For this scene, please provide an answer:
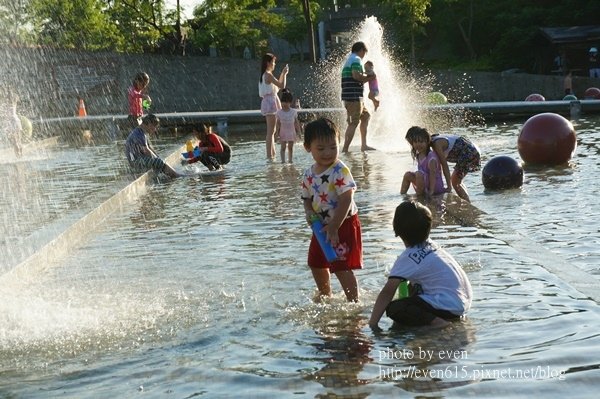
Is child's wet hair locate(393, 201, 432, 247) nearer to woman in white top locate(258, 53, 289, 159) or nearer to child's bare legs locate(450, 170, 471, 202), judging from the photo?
child's bare legs locate(450, 170, 471, 202)

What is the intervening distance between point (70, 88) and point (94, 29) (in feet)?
24.1

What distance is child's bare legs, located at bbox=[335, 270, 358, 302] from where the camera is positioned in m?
6.08

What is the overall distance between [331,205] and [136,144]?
29.4 feet

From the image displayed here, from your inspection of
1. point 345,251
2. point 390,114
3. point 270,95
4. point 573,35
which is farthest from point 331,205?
point 573,35

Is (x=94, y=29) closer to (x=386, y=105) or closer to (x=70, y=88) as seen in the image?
(x=70, y=88)

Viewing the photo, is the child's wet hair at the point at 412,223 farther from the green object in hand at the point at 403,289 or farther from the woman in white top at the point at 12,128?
the woman in white top at the point at 12,128

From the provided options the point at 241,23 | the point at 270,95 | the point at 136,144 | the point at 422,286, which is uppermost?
the point at 241,23

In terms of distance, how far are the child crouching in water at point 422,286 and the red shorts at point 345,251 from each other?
2.00ft

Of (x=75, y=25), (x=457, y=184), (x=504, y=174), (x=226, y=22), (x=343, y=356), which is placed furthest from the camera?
(x=226, y=22)

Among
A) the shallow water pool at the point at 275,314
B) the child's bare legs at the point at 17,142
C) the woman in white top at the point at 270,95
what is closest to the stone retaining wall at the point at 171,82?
the child's bare legs at the point at 17,142

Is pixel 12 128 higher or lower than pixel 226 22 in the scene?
lower

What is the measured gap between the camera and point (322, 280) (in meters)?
6.26

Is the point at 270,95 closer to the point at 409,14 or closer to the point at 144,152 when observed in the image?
the point at 144,152

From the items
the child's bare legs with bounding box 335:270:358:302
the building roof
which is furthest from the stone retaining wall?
the child's bare legs with bounding box 335:270:358:302
